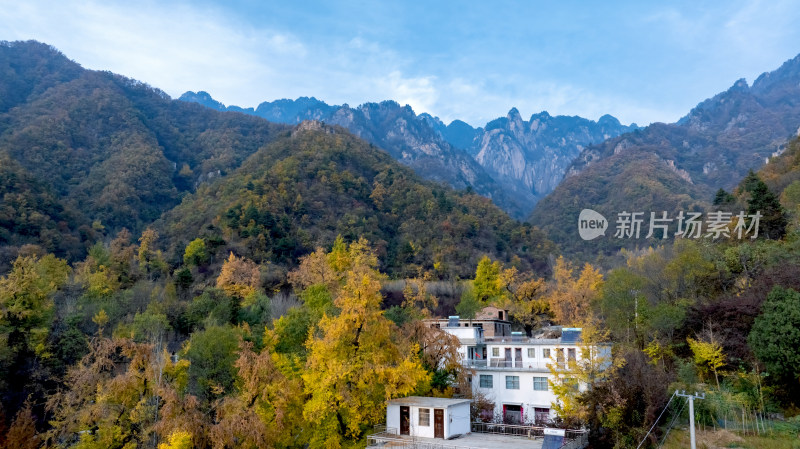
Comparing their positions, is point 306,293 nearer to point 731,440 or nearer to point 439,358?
point 439,358

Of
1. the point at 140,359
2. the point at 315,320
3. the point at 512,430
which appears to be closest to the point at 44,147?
the point at 315,320

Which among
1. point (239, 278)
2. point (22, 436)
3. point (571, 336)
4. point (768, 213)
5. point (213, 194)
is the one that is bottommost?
point (22, 436)

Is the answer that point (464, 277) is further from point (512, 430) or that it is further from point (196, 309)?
point (512, 430)

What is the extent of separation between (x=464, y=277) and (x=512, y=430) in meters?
41.2

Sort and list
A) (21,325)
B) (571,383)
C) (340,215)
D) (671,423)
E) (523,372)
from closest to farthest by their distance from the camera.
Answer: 1. (671,423)
2. (571,383)
3. (523,372)
4. (21,325)
5. (340,215)

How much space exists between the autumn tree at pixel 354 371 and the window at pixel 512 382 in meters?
8.80

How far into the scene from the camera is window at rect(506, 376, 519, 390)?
28578mm

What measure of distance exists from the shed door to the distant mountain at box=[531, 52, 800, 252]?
7155 centimetres

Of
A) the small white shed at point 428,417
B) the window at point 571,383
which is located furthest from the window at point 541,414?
the small white shed at point 428,417

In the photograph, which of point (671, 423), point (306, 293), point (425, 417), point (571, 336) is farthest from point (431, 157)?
point (425, 417)

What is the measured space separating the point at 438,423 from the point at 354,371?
4065 millimetres

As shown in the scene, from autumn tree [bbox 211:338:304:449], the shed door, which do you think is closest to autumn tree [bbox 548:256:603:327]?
the shed door

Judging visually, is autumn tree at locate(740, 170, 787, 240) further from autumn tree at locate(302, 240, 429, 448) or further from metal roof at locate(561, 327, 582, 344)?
autumn tree at locate(302, 240, 429, 448)

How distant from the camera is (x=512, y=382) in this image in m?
28.7
